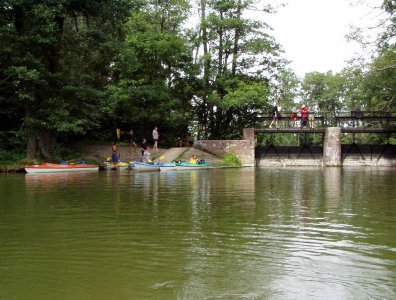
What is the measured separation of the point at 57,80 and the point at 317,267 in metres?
23.0

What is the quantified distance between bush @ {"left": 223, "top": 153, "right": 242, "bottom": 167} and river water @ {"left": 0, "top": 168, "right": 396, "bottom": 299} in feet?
62.2

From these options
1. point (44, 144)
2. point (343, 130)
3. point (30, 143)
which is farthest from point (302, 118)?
point (30, 143)

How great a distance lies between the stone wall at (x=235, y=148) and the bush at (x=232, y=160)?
18.0 inches

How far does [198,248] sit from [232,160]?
83.4 feet

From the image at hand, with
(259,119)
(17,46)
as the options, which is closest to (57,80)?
(17,46)

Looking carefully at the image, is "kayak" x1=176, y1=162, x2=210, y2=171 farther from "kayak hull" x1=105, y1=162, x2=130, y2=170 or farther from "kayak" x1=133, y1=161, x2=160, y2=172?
"kayak hull" x1=105, y1=162, x2=130, y2=170

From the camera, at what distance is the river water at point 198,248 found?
4.81 m

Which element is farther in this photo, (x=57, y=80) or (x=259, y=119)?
(x=259, y=119)

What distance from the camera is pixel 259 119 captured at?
3609cm

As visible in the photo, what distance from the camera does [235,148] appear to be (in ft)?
108

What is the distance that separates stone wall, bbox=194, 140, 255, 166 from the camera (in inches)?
1298

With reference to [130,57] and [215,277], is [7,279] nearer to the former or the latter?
[215,277]

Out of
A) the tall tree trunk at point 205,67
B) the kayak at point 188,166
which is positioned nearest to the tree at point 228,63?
the tall tree trunk at point 205,67

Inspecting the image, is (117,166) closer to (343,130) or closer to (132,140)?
(132,140)
